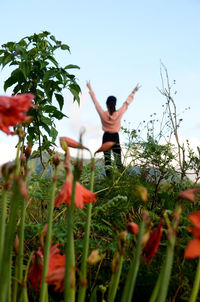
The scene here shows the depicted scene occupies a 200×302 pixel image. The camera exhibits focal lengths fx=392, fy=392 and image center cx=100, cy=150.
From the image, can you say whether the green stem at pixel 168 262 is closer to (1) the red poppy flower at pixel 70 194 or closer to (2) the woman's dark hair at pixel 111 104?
(1) the red poppy flower at pixel 70 194

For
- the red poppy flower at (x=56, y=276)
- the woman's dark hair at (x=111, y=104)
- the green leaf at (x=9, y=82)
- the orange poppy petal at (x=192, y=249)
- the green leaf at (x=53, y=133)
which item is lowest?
the red poppy flower at (x=56, y=276)

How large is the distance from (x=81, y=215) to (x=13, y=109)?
62cm

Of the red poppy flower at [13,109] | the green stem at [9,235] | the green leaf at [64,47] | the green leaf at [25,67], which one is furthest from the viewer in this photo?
the green leaf at [64,47]

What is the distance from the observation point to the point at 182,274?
95 cm

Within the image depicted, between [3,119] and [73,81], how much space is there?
1.43 metres

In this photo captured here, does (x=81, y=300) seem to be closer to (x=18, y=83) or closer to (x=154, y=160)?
(x=154, y=160)

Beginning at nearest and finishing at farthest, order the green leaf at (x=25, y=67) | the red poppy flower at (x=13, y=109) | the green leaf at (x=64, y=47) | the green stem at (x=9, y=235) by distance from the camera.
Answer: the green stem at (x=9, y=235)
the red poppy flower at (x=13, y=109)
the green leaf at (x=25, y=67)
the green leaf at (x=64, y=47)

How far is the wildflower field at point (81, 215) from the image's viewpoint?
1.97 ft

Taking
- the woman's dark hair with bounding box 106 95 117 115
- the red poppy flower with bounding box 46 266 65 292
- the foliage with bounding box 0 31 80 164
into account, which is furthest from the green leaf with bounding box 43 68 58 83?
the woman's dark hair with bounding box 106 95 117 115

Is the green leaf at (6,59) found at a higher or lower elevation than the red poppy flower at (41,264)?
higher

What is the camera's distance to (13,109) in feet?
2.17

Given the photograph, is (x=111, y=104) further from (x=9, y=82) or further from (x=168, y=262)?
(x=168, y=262)

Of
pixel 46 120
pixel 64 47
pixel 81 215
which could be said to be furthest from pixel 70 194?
pixel 64 47

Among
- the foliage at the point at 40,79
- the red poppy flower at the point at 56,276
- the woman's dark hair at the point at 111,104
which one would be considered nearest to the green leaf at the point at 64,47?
the foliage at the point at 40,79
